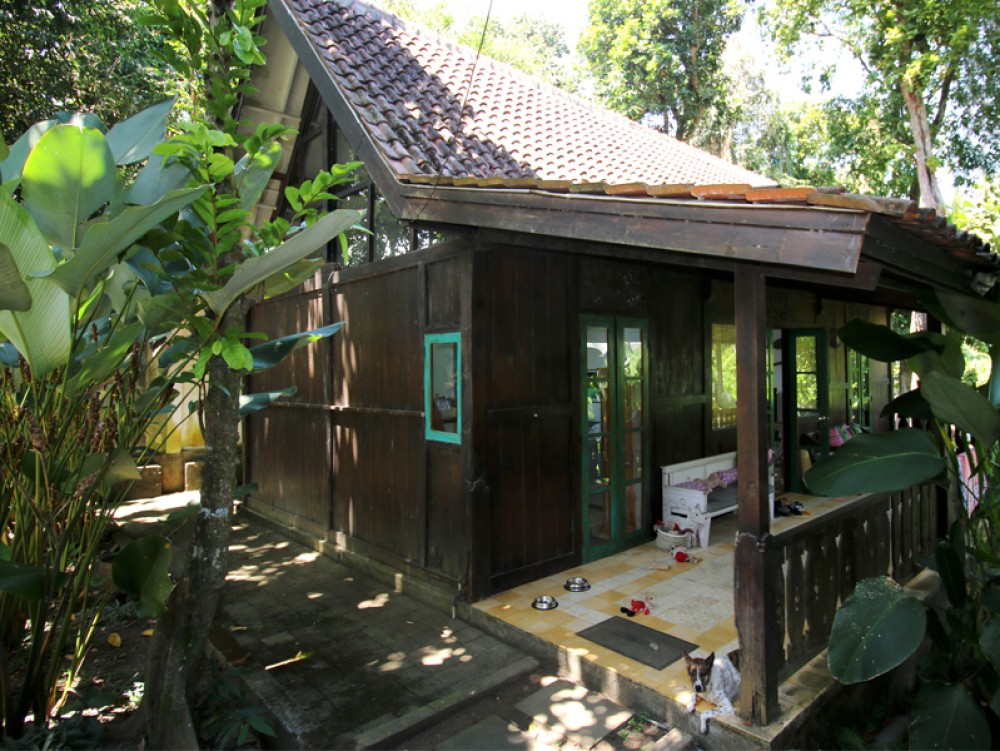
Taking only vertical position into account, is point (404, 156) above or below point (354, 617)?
above

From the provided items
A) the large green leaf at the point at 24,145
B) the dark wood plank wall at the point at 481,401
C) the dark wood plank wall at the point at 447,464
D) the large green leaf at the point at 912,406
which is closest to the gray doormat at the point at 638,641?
the dark wood plank wall at the point at 481,401

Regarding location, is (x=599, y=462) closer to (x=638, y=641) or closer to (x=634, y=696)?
(x=638, y=641)

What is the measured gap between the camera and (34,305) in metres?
2.42

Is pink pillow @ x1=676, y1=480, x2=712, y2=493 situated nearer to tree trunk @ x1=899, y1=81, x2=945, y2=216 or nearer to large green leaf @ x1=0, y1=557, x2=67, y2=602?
large green leaf @ x1=0, y1=557, x2=67, y2=602

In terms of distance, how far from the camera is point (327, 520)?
6.33m

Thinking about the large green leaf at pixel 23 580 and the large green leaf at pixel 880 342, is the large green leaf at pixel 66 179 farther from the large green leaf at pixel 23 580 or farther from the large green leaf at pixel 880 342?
the large green leaf at pixel 880 342

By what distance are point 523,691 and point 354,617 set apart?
1603mm

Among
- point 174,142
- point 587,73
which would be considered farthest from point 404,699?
point 587,73

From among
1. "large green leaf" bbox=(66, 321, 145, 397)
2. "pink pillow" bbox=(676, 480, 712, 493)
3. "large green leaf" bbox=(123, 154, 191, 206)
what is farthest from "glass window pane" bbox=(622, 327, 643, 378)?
"large green leaf" bbox=(66, 321, 145, 397)

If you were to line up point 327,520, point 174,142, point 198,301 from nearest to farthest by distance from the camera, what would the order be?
1. point 174,142
2. point 198,301
3. point 327,520

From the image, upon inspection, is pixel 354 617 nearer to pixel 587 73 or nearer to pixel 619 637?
pixel 619 637

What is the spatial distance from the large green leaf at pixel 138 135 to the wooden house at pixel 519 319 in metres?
1.60

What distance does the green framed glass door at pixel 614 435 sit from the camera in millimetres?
5422

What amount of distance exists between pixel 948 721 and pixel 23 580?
416 cm
